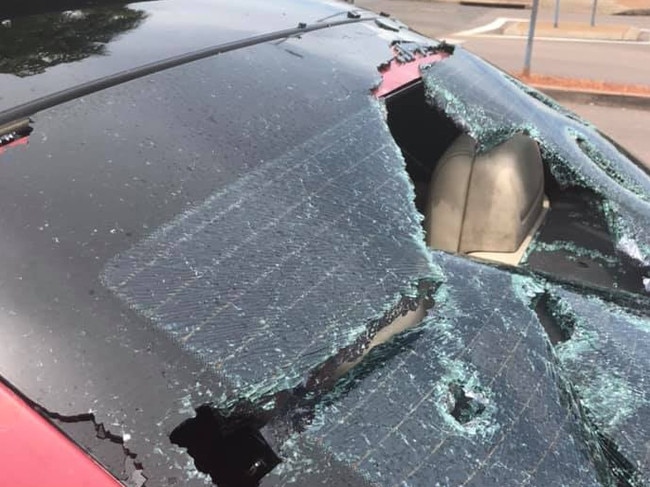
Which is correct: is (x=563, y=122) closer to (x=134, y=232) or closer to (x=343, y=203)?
(x=343, y=203)

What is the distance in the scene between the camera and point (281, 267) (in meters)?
1.25

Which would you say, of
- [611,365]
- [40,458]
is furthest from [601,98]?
[40,458]

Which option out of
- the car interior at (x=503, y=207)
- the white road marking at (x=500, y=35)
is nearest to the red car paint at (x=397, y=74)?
the car interior at (x=503, y=207)

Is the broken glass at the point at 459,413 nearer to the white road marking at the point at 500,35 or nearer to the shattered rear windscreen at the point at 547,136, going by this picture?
the shattered rear windscreen at the point at 547,136

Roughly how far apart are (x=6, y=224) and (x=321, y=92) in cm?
87

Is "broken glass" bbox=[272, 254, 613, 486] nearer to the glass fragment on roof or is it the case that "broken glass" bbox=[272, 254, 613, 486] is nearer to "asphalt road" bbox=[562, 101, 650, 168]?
the glass fragment on roof

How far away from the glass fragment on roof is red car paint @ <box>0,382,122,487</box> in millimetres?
227

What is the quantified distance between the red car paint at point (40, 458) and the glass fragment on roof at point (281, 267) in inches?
8.9

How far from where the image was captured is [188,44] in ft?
5.76

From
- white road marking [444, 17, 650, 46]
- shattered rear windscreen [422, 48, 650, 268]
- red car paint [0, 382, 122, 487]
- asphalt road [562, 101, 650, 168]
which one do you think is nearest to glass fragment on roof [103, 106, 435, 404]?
red car paint [0, 382, 122, 487]

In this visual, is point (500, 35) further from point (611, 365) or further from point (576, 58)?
point (611, 365)

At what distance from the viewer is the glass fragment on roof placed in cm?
111

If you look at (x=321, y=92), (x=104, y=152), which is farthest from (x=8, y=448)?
(x=321, y=92)

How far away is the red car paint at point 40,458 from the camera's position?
3.05ft
